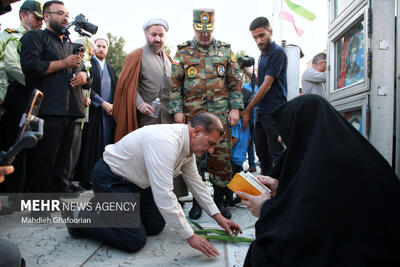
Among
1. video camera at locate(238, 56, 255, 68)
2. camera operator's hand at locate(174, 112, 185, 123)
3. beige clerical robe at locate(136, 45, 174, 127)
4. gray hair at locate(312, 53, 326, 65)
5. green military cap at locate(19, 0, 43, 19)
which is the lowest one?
camera operator's hand at locate(174, 112, 185, 123)

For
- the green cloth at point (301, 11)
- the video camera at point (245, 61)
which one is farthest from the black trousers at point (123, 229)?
the green cloth at point (301, 11)

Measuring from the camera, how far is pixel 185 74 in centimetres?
316

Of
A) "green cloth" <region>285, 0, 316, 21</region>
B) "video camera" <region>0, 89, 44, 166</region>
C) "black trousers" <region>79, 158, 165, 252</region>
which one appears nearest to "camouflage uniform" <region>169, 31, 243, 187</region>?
"black trousers" <region>79, 158, 165, 252</region>

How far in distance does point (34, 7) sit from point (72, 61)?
81 centimetres

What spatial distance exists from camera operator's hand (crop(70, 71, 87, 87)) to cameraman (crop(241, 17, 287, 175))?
5.41 feet

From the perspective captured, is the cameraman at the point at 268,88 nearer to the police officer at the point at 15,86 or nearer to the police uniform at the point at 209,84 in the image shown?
the police uniform at the point at 209,84

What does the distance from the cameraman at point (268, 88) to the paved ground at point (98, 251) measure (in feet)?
3.35

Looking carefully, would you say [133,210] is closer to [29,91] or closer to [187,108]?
[187,108]

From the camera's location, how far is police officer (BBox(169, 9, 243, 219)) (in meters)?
3.08

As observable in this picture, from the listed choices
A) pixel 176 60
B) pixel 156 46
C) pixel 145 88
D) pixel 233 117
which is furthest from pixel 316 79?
pixel 145 88

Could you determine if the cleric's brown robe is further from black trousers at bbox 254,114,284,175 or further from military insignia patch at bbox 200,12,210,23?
black trousers at bbox 254,114,284,175

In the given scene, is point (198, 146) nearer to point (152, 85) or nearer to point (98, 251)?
point (98, 251)

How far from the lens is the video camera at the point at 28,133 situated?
124cm

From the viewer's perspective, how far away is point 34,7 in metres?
3.21
